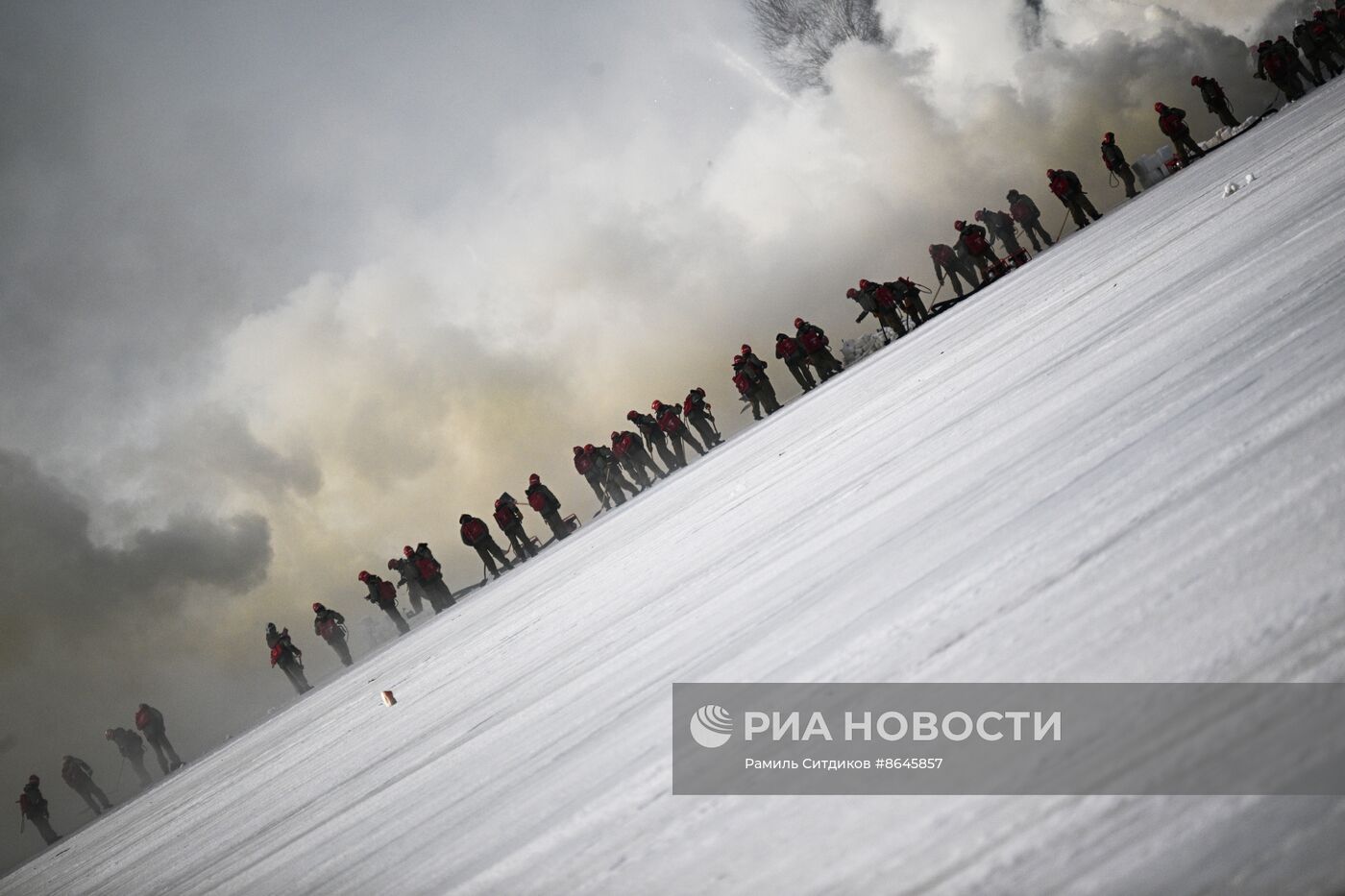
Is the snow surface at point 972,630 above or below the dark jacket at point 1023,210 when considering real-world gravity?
below

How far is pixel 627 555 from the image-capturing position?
4.81 meters

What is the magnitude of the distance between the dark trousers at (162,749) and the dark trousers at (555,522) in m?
7.87

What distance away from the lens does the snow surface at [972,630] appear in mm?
658

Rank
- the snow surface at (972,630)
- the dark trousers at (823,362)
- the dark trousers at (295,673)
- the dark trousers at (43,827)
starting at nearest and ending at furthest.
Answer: the snow surface at (972,630) < the dark trousers at (43,827) < the dark trousers at (295,673) < the dark trousers at (823,362)

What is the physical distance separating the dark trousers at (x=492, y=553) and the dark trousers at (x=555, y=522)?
132cm

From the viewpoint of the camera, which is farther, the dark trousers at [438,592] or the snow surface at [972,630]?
the dark trousers at [438,592]

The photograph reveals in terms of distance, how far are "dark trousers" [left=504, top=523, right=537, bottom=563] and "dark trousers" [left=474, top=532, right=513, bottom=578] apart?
0.31 metres

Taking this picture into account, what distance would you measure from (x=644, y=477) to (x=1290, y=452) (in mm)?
17859

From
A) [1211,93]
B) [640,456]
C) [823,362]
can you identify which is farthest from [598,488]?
[1211,93]

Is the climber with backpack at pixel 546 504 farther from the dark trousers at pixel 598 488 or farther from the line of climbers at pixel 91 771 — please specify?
the line of climbers at pixel 91 771

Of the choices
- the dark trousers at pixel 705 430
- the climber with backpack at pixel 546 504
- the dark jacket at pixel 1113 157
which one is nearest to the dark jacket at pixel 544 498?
the climber with backpack at pixel 546 504

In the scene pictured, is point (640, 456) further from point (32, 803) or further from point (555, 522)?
point (32, 803)

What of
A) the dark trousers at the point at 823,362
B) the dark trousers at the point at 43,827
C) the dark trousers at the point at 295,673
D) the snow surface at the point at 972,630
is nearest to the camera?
the snow surface at the point at 972,630

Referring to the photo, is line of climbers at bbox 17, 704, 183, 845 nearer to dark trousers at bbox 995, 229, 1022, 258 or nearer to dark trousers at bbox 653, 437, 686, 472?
dark trousers at bbox 653, 437, 686, 472
